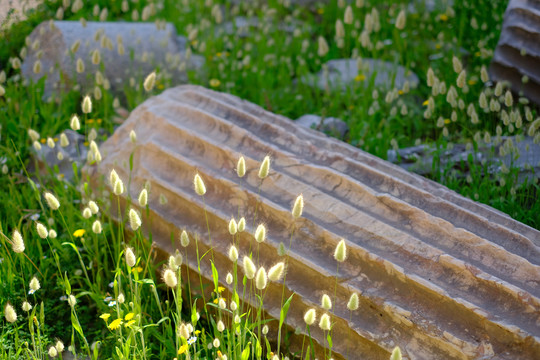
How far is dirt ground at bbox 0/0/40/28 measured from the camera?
16.2ft

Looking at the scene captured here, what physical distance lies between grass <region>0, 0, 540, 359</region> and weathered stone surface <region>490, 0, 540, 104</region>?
166mm

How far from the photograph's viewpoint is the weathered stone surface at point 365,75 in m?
4.59

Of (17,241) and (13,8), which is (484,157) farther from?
(13,8)

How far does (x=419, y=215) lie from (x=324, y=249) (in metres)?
0.43

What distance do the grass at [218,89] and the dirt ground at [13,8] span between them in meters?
0.07

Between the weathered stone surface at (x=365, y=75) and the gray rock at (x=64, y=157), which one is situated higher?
the weathered stone surface at (x=365, y=75)

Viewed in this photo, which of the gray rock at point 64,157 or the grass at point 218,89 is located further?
the gray rock at point 64,157

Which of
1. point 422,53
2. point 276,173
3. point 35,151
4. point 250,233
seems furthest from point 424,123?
point 35,151

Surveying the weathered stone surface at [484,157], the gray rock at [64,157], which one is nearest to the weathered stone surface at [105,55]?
the gray rock at [64,157]

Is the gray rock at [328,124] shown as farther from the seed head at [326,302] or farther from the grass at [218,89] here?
the seed head at [326,302]

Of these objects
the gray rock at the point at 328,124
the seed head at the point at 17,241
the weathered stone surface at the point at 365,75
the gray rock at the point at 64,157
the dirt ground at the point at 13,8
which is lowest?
the gray rock at the point at 64,157

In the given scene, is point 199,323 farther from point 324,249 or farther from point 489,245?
point 489,245

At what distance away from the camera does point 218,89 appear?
15.6ft

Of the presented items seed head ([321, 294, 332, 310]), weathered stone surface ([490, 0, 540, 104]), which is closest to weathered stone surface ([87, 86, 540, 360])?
seed head ([321, 294, 332, 310])
